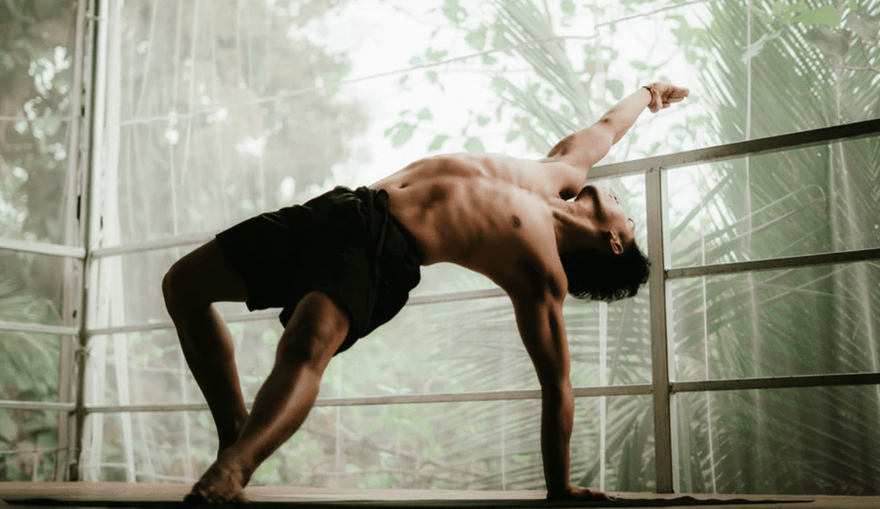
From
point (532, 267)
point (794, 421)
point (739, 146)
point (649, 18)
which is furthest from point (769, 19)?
point (532, 267)

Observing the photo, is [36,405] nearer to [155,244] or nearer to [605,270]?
[155,244]

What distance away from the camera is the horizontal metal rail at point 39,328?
263 centimetres

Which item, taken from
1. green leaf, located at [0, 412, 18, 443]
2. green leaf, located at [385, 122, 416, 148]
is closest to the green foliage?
green leaf, located at [385, 122, 416, 148]

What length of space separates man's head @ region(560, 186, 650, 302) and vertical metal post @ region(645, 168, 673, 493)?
0.04 meters

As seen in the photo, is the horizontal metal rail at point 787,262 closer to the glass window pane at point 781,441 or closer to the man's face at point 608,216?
the man's face at point 608,216

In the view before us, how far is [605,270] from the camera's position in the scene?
6.56 ft

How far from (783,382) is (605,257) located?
465 millimetres

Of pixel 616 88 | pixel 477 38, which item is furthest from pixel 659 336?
pixel 477 38

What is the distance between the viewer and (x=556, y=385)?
165 cm

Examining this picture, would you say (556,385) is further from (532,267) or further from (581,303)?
(581,303)

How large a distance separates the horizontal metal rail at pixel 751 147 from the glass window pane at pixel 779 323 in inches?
22.5

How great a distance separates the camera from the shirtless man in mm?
1523

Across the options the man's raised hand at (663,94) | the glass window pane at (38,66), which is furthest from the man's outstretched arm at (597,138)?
the glass window pane at (38,66)

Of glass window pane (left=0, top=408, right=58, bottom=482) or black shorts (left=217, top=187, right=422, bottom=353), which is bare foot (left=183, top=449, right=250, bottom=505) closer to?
black shorts (left=217, top=187, right=422, bottom=353)
